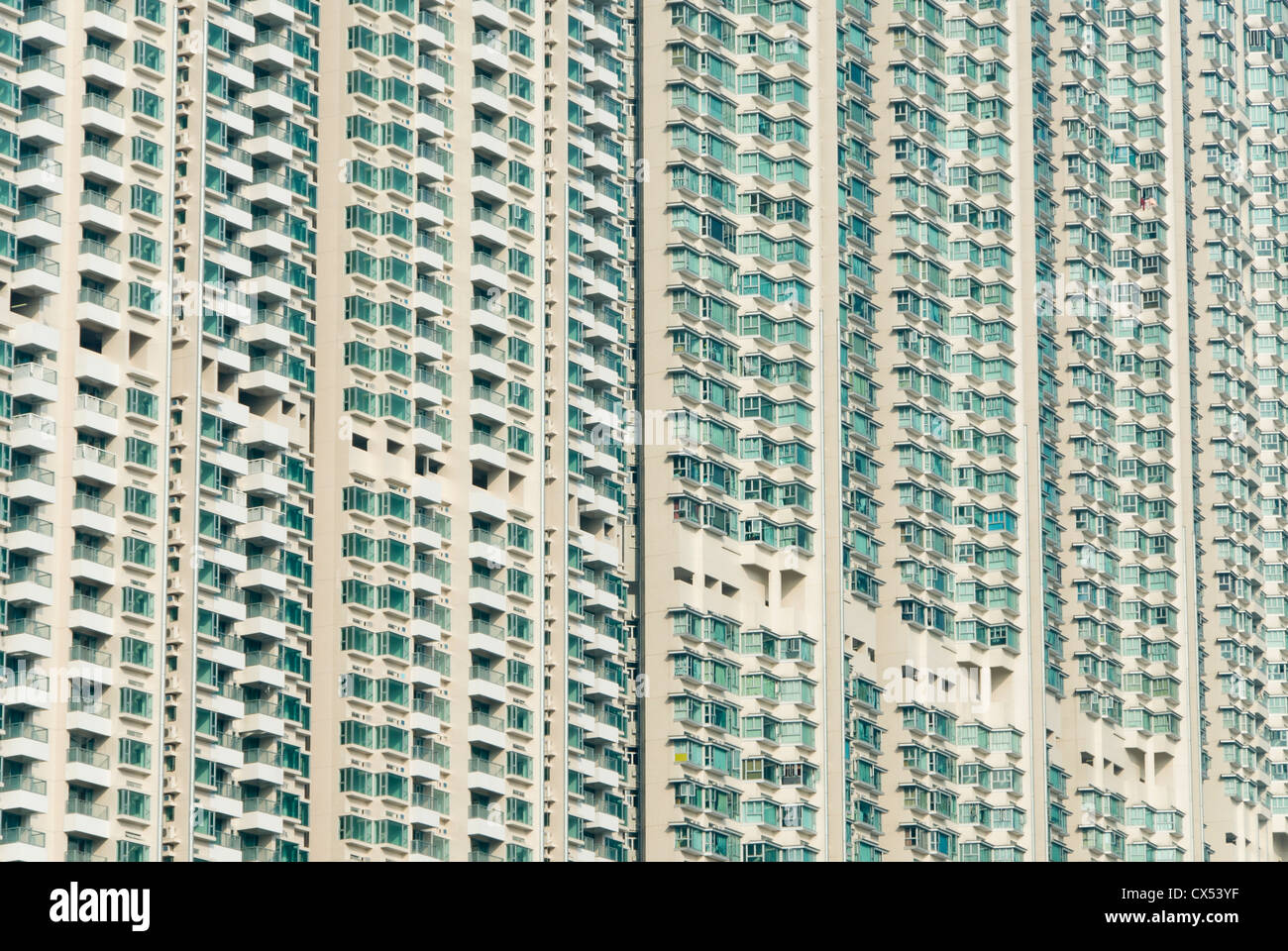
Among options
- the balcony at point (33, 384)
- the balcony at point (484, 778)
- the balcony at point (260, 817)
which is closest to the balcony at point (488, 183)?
the balcony at point (484, 778)

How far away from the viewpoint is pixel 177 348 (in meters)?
105

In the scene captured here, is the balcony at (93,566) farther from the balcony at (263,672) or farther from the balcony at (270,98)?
the balcony at (270,98)

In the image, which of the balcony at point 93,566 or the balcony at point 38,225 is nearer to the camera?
the balcony at point 93,566

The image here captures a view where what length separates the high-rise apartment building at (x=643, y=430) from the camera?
338ft

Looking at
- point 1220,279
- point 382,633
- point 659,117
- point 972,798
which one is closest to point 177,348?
point 382,633

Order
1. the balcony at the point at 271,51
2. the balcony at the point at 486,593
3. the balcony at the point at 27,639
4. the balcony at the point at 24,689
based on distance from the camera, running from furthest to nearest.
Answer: the balcony at the point at 486,593 → the balcony at the point at 271,51 → the balcony at the point at 27,639 → the balcony at the point at 24,689

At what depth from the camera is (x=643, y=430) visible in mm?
129750

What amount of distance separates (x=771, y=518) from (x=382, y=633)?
26395 millimetres

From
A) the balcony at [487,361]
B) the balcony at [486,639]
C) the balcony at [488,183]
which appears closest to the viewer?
the balcony at [486,639]

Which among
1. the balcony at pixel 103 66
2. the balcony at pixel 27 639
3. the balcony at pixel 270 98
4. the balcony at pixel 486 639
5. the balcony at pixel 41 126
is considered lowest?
the balcony at pixel 27 639

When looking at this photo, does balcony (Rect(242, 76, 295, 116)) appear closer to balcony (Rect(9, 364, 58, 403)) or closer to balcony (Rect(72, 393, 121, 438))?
balcony (Rect(72, 393, 121, 438))

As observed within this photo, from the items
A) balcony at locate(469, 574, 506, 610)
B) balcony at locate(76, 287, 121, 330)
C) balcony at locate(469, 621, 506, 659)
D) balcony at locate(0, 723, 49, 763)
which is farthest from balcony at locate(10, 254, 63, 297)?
balcony at locate(469, 621, 506, 659)

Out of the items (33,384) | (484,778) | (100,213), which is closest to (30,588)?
(33,384)
